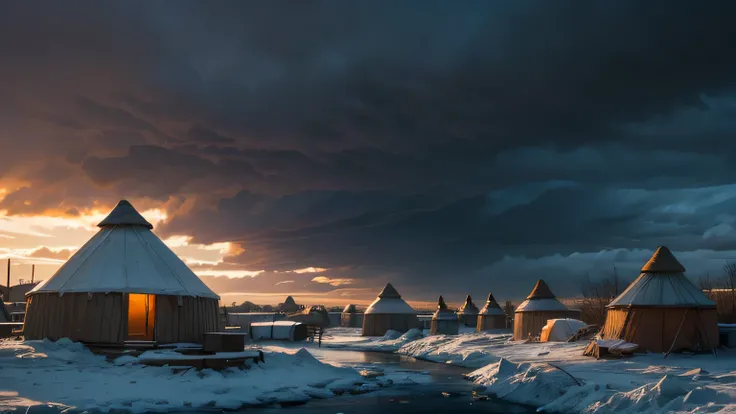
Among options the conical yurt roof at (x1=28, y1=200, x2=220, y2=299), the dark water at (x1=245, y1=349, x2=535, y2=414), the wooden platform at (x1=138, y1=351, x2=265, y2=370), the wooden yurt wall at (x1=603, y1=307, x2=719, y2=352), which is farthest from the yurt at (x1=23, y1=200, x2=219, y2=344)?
the wooden yurt wall at (x1=603, y1=307, x2=719, y2=352)

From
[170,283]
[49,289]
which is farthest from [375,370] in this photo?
[49,289]

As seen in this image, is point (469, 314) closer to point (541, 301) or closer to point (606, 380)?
point (541, 301)

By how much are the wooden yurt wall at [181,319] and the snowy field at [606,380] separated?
15109 millimetres

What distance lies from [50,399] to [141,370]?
554 centimetres

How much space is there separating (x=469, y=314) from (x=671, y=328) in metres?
61.4

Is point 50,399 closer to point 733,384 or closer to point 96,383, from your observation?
point 96,383

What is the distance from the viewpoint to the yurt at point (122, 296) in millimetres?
33719

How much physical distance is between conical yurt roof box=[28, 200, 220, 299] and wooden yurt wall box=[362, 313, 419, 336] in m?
48.0

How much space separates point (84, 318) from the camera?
33.7 m

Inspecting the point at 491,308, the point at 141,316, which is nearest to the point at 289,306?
the point at 491,308

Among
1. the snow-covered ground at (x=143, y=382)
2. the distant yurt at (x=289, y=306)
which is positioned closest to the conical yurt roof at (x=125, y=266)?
the snow-covered ground at (x=143, y=382)

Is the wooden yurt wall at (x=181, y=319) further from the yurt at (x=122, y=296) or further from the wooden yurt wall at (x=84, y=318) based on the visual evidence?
the wooden yurt wall at (x=84, y=318)

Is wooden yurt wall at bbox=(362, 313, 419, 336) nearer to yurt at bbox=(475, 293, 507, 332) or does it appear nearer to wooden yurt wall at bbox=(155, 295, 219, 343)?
yurt at bbox=(475, 293, 507, 332)

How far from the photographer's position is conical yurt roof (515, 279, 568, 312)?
207 feet
